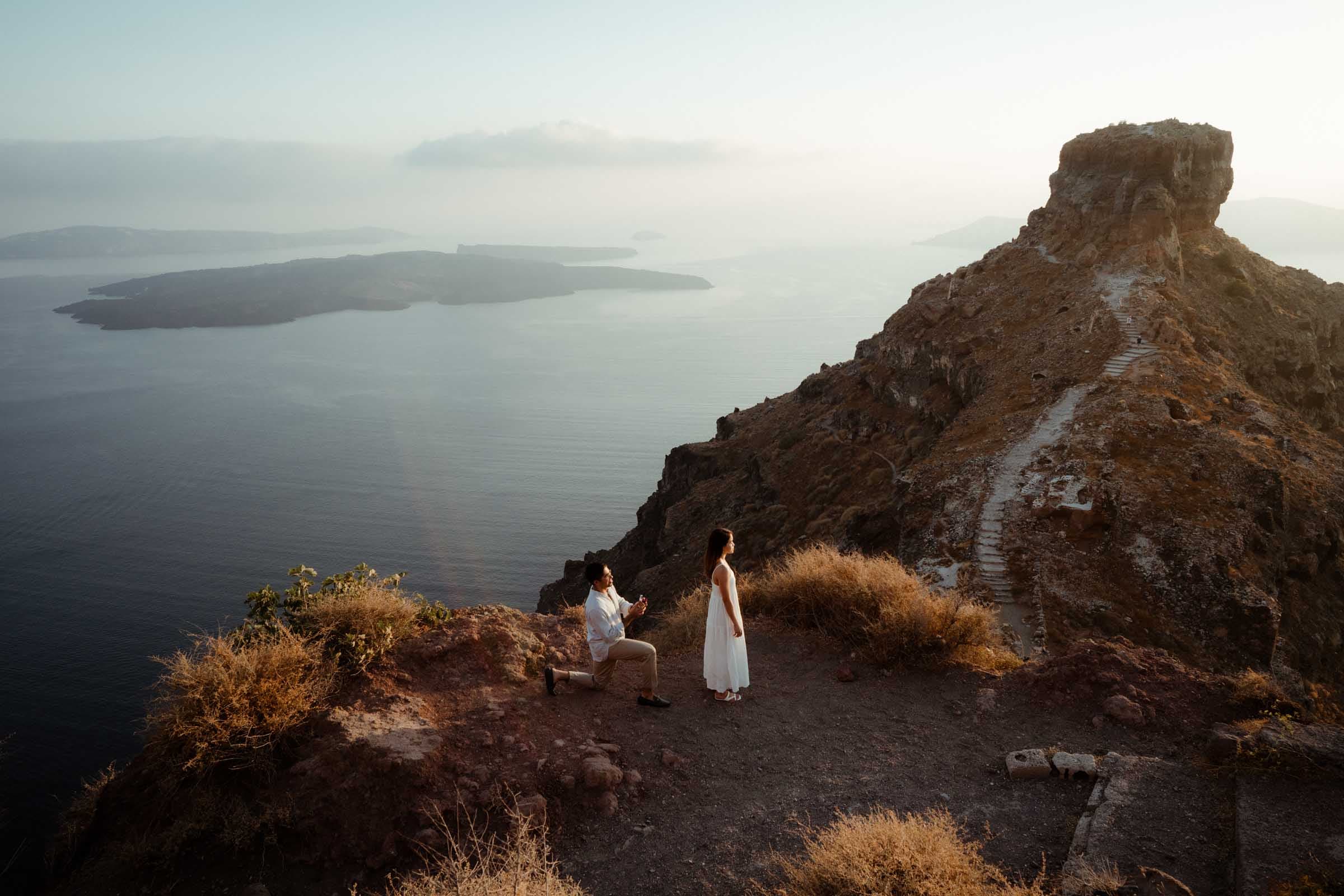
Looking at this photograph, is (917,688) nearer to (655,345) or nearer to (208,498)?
(208,498)

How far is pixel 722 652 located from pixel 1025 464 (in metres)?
14.1

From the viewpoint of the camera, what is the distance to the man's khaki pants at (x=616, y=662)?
812cm

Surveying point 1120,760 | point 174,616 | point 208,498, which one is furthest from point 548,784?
point 208,498

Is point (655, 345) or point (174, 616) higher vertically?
point (655, 345)

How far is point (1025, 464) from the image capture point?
19.3 meters

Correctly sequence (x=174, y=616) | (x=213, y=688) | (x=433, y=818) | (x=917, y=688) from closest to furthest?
(x=433, y=818) < (x=213, y=688) < (x=917, y=688) < (x=174, y=616)

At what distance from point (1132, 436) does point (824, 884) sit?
18.2m

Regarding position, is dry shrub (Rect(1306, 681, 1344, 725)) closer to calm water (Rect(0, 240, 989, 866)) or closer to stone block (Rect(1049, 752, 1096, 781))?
stone block (Rect(1049, 752, 1096, 781))

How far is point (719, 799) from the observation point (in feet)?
22.2

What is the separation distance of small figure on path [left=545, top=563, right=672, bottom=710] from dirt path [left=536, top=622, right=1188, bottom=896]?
0.16 m

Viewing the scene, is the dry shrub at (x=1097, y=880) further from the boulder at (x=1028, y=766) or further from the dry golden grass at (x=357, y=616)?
the dry golden grass at (x=357, y=616)

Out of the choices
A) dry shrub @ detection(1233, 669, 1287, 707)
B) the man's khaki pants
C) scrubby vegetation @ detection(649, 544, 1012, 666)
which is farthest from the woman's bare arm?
dry shrub @ detection(1233, 669, 1287, 707)

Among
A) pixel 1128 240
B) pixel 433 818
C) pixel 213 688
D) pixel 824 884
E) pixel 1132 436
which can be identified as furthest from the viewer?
pixel 1128 240

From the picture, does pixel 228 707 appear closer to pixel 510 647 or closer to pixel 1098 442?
pixel 510 647
